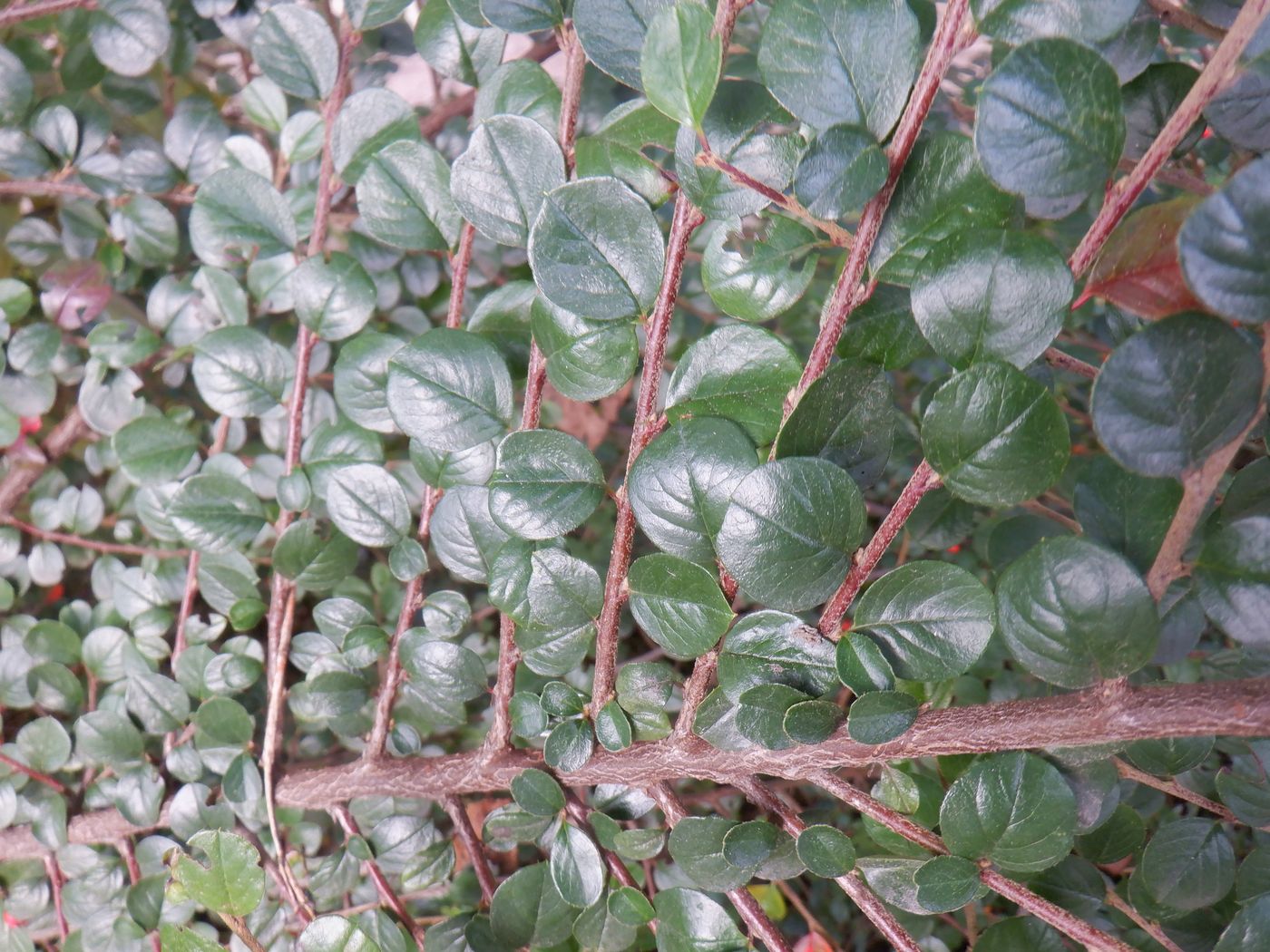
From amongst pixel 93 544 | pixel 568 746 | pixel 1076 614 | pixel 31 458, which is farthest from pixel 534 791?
→ pixel 31 458

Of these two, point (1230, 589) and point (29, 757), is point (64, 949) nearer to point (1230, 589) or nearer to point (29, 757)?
point (29, 757)

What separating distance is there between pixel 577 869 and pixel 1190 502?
423mm

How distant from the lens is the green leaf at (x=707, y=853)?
53 centimetres

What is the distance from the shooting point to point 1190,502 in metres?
0.37

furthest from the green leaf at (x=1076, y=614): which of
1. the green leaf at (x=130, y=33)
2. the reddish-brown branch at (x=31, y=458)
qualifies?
the reddish-brown branch at (x=31, y=458)

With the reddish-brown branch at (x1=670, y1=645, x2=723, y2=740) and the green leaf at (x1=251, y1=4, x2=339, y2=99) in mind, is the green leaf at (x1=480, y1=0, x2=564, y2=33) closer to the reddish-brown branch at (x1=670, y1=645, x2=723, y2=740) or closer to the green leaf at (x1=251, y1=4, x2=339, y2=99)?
the green leaf at (x1=251, y1=4, x2=339, y2=99)

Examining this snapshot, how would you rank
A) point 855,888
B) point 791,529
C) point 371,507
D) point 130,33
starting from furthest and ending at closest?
point 130,33 → point 371,507 → point 855,888 → point 791,529

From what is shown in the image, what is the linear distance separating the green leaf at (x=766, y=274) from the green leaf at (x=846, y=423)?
0.19 ft

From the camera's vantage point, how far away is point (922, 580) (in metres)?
0.43

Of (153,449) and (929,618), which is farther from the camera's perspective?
(153,449)

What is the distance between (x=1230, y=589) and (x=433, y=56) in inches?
22.2

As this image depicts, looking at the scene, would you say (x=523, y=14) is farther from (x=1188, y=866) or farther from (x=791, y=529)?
(x=1188, y=866)

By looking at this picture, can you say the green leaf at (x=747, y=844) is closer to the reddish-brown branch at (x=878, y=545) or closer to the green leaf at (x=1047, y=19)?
the reddish-brown branch at (x=878, y=545)

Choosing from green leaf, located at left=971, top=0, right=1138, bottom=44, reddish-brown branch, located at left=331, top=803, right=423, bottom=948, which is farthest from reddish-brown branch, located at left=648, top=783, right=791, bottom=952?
green leaf, located at left=971, top=0, right=1138, bottom=44
